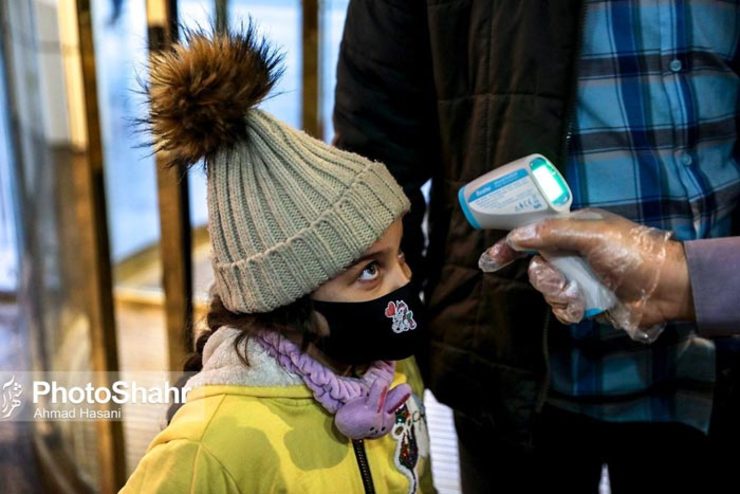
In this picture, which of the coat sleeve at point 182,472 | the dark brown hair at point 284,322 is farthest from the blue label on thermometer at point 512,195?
the coat sleeve at point 182,472

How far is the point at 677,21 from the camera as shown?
89 cm

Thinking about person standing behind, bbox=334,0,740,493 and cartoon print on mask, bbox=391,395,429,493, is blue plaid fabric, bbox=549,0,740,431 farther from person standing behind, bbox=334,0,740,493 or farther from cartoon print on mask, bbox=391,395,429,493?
cartoon print on mask, bbox=391,395,429,493

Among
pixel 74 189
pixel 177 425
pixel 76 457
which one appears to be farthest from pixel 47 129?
pixel 177 425

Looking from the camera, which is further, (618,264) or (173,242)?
(173,242)

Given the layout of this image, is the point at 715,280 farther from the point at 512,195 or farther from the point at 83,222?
the point at 83,222

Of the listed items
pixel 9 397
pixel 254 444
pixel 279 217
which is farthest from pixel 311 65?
pixel 254 444

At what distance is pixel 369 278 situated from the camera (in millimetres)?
846

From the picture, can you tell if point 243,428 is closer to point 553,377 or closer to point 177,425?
point 177,425

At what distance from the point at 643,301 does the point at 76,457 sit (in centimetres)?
149

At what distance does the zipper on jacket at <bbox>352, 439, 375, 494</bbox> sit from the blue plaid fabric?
0.32 m

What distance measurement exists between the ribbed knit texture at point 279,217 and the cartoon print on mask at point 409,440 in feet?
0.74

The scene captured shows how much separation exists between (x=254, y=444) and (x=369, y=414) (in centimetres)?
12

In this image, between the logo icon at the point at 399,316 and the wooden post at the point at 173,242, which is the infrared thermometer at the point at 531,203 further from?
the wooden post at the point at 173,242

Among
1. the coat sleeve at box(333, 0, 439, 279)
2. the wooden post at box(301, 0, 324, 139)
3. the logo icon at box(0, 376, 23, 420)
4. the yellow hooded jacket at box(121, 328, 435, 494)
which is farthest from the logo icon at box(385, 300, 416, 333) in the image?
the wooden post at box(301, 0, 324, 139)
